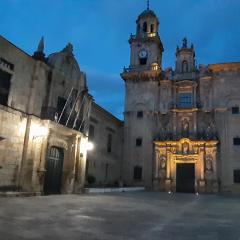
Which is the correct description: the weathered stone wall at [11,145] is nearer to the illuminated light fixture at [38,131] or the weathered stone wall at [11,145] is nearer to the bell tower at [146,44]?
the illuminated light fixture at [38,131]

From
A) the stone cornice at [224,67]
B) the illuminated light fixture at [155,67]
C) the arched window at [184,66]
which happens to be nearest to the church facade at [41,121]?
the illuminated light fixture at [155,67]

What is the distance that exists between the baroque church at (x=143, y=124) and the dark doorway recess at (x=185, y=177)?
11 centimetres

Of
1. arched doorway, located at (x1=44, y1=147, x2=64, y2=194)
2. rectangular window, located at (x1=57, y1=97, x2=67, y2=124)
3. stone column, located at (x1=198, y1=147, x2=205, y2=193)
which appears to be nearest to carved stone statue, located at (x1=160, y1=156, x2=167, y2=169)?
stone column, located at (x1=198, y1=147, x2=205, y2=193)

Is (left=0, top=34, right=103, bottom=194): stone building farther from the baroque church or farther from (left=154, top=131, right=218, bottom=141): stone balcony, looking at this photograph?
(left=154, top=131, right=218, bottom=141): stone balcony

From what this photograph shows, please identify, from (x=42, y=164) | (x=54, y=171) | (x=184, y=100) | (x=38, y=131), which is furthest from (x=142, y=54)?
(x=42, y=164)

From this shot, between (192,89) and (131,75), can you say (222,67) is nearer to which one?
(192,89)

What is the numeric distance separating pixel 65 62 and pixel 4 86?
5.75 metres

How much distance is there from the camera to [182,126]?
33875mm

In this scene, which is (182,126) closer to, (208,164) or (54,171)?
(208,164)

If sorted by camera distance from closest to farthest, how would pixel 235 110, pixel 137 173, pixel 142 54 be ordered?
pixel 235 110 → pixel 137 173 → pixel 142 54

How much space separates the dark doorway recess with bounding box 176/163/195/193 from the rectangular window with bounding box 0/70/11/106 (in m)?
22.8

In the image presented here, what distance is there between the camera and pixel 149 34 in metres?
38.6

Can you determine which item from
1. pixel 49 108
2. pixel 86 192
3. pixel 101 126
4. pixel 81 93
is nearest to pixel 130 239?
pixel 49 108

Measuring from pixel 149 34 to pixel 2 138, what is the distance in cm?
2874
